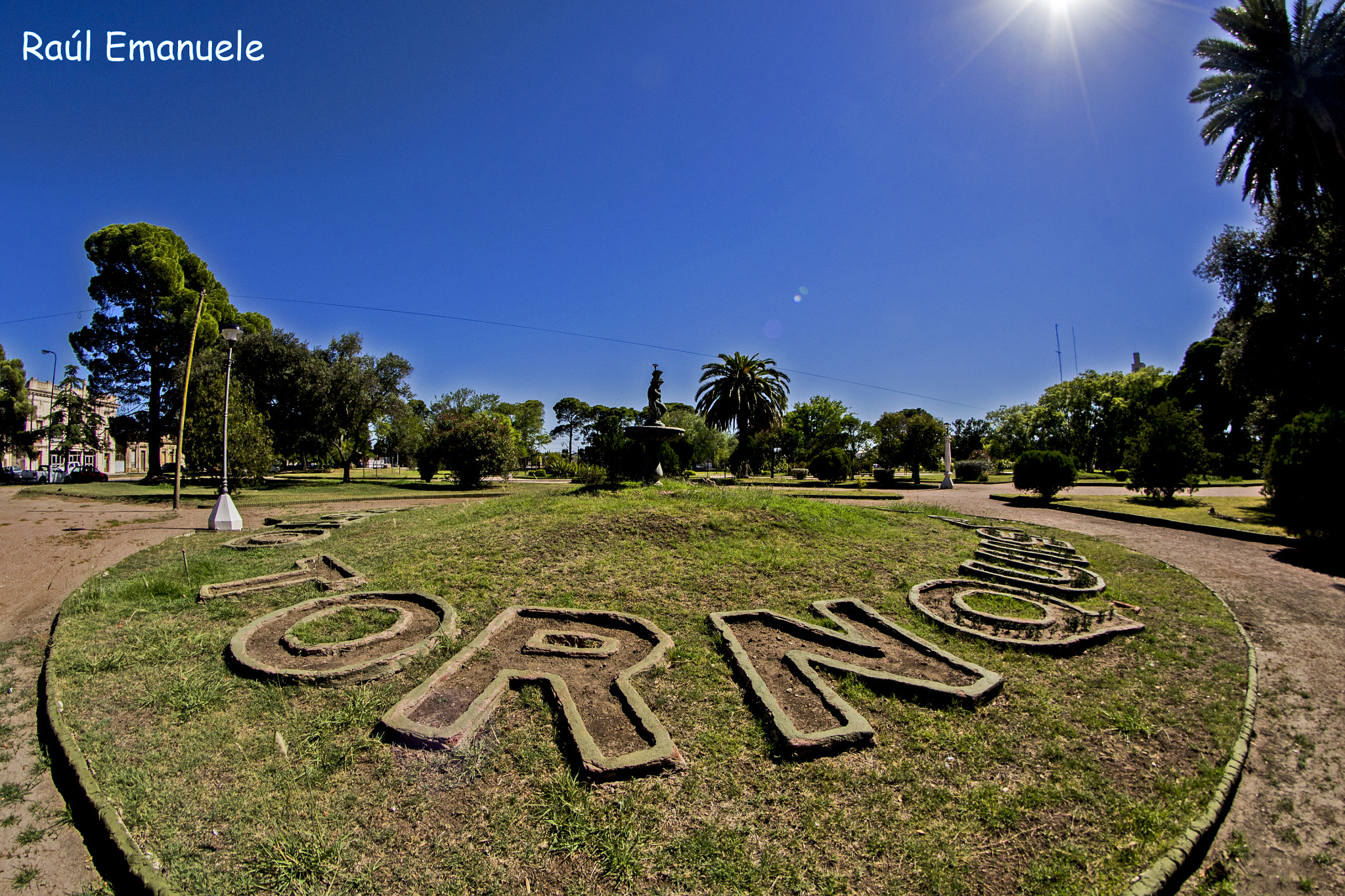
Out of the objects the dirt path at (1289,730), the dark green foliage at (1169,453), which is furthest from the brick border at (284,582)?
the dark green foliage at (1169,453)

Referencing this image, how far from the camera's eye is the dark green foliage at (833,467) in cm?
3145

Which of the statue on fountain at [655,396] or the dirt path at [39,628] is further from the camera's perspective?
the statue on fountain at [655,396]

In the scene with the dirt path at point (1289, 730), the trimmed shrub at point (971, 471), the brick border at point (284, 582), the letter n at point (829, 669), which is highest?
the trimmed shrub at point (971, 471)

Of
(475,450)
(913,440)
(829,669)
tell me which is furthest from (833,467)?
(829,669)

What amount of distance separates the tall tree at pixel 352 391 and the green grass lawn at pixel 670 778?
2743cm

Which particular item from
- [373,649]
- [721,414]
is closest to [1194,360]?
[721,414]

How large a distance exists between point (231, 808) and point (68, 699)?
2460 millimetres

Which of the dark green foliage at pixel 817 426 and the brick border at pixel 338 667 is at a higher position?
the dark green foliage at pixel 817 426

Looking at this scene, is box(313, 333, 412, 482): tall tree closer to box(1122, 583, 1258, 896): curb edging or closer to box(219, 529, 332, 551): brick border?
box(219, 529, 332, 551): brick border

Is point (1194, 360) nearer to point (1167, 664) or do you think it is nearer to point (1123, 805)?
point (1167, 664)

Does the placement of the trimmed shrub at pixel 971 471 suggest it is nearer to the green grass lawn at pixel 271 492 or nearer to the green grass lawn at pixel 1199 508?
the green grass lawn at pixel 1199 508

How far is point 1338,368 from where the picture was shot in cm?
1520

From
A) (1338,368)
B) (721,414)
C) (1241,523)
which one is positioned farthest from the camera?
(721,414)

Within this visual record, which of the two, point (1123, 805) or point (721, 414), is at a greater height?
point (721, 414)
